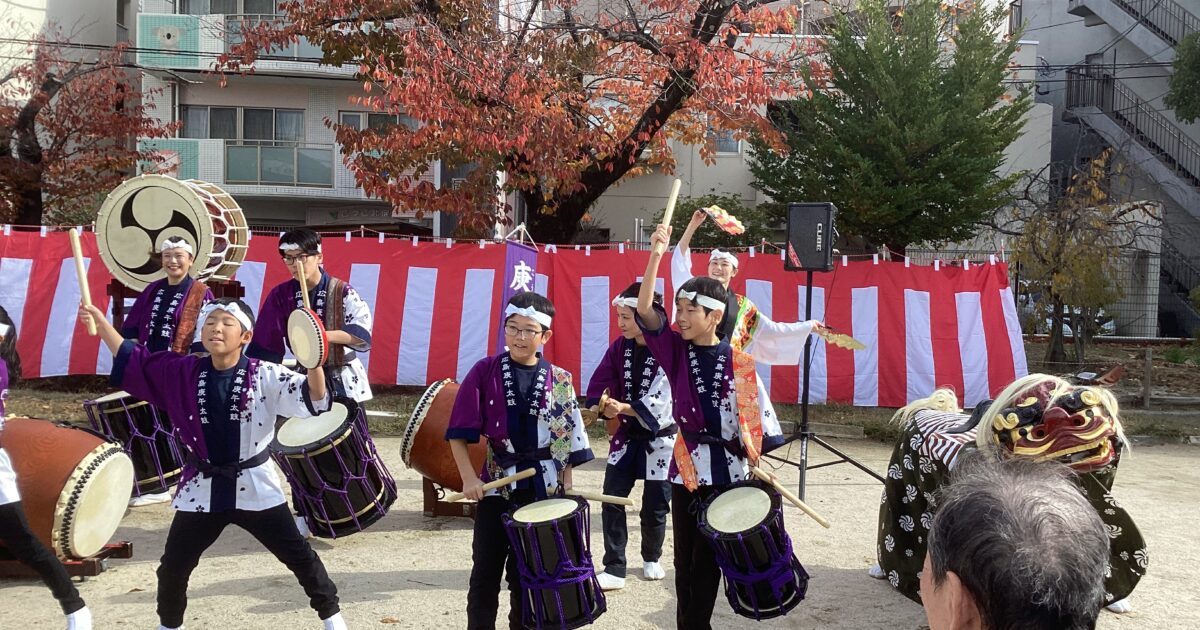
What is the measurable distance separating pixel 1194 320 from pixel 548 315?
793 inches

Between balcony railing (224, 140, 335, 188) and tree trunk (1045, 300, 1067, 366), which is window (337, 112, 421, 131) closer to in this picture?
balcony railing (224, 140, 335, 188)

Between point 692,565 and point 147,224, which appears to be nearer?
point 692,565

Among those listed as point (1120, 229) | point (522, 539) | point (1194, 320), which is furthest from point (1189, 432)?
point (1194, 320)

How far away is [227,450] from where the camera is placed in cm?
344

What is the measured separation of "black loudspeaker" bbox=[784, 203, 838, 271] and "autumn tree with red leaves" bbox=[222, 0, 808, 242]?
3.84 m

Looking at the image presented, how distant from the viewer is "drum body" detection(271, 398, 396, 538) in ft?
14.4

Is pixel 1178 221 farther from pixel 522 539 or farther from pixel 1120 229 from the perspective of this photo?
pixel 522 539

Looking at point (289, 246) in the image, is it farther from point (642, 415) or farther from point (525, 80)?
point (525, 80)

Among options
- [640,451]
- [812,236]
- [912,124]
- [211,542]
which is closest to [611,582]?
[640,451]

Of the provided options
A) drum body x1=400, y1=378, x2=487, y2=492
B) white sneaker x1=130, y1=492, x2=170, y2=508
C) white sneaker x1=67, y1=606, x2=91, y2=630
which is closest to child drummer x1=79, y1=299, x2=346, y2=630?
white sneaker x1=67, y1=606, x2=91, y2=630

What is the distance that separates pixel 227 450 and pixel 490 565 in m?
1.08

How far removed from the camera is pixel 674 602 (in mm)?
4398

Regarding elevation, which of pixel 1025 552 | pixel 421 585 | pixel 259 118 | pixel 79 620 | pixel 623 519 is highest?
pixel 259 118

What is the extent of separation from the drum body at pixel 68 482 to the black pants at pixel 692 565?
262 cm
